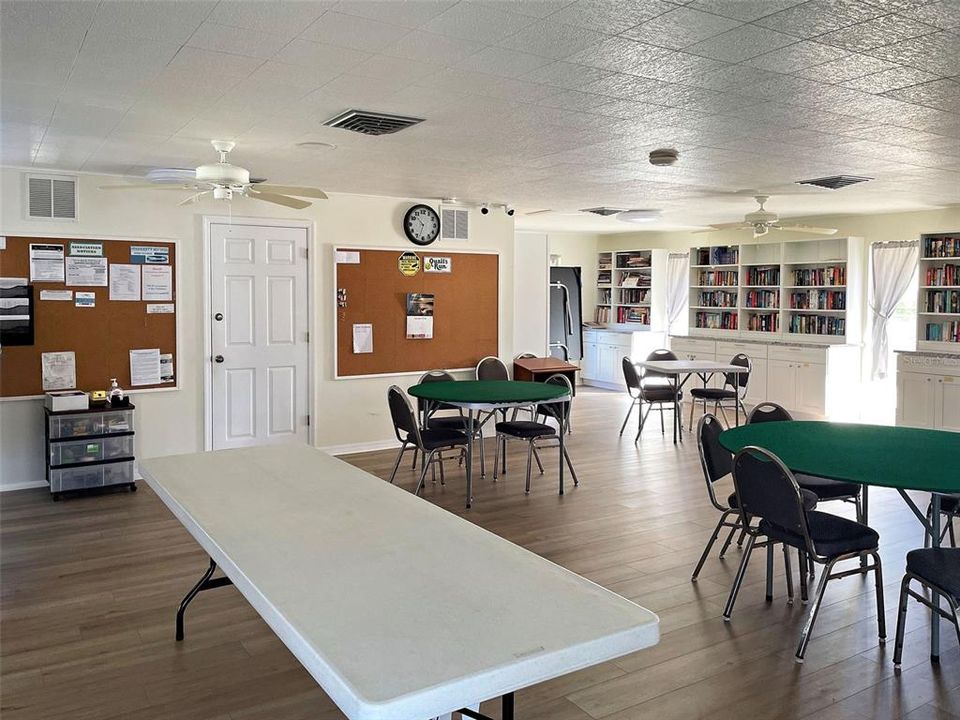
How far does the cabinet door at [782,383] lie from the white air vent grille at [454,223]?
14.6 ft

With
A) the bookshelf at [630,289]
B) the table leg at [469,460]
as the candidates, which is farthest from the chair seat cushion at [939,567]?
the bookshelf at [630,289]

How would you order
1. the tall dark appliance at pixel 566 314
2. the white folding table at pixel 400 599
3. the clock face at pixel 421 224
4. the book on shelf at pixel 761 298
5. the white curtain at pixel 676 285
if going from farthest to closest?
the tall dark appliance at pixel 566 314
the white curtain at pixel 676 285
the book on shelf at pixel 761 298
the clock face at pixel 421 224
the white folding table at pixel 400 599

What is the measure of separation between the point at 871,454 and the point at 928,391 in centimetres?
546

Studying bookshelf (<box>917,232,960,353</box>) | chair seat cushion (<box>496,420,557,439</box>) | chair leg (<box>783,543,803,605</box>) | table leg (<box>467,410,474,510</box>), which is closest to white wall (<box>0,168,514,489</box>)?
chair seat cushion (<box>496,420,557,439</box>)

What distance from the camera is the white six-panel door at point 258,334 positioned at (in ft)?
21.6

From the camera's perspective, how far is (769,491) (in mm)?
3238

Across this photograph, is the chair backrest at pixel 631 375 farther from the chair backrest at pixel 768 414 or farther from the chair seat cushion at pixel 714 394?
the chair backrest at pixel 768 414

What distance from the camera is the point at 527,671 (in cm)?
142

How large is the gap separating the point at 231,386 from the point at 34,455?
153 centimetres

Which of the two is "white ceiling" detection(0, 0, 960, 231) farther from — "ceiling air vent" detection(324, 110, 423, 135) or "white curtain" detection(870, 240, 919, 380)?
"white curtain" detection(870, 240, 919, 380)

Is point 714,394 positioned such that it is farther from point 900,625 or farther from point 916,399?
point 900,625

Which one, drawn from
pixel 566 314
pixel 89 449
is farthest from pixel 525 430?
pixel 566 314

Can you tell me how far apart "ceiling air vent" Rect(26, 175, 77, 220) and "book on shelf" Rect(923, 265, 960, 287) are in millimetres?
8249

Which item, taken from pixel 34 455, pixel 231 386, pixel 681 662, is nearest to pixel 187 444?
pixel 231 386
